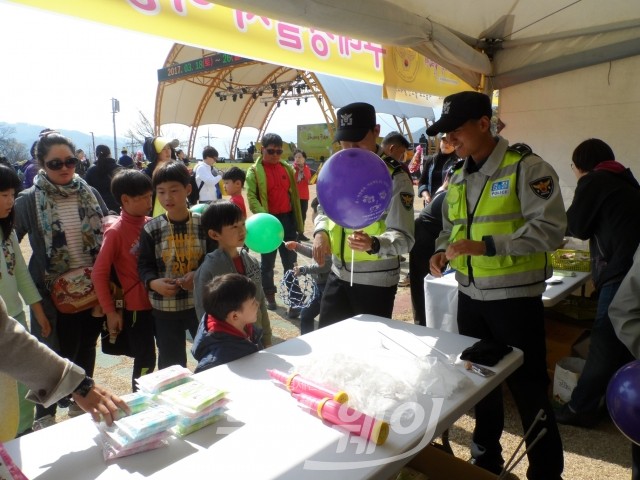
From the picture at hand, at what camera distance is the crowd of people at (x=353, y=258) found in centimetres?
189

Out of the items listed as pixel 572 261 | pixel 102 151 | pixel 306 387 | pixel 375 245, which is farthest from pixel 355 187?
pixel 102 151

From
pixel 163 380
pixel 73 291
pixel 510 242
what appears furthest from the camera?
pixel 73 291

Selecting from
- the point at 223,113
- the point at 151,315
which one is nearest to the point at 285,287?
the point at 151,315

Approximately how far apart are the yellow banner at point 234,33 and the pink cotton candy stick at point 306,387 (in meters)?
1.76

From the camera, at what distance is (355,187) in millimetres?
2025

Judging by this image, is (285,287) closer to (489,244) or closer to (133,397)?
(489,244)

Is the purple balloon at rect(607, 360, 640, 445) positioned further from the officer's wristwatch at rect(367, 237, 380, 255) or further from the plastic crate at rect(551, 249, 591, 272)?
the plastic crate at rect(551, 249, 591, 272)

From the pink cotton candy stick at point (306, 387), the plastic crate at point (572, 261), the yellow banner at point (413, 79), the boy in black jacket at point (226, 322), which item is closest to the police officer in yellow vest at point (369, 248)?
the boy in black jacket at point (226, 322)

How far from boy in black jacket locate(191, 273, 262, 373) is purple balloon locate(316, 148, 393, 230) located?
2.00 feet

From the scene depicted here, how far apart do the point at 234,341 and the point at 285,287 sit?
133 inches

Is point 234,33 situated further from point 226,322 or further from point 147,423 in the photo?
point 147,423

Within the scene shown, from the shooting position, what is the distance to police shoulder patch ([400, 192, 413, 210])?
227 cm

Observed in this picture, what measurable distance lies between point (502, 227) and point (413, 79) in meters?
2.43

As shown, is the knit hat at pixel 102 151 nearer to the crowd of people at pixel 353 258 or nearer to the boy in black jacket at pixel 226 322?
the crowd of people at pixel 353 258
